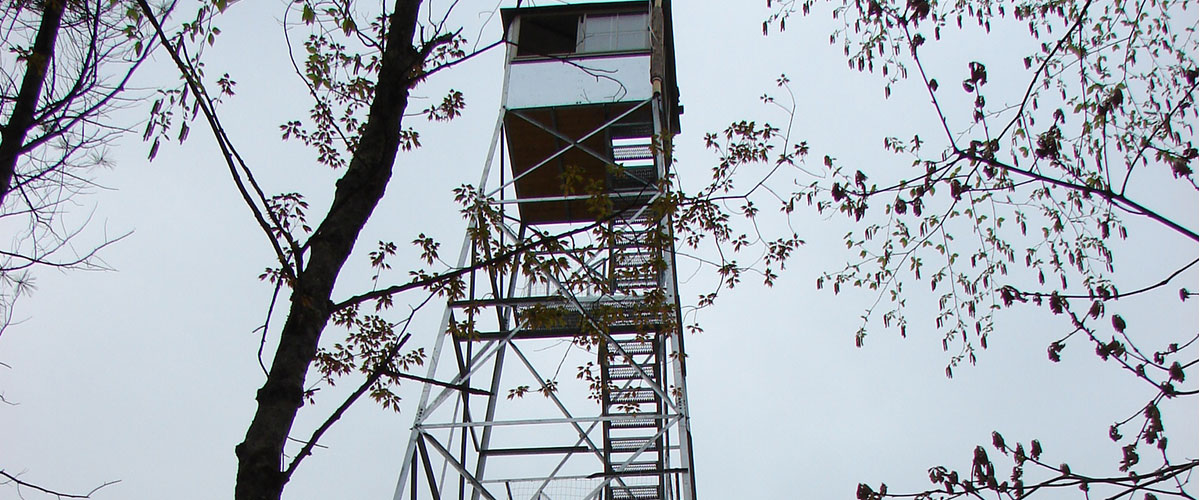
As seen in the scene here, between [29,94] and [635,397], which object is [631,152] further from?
[29,94]

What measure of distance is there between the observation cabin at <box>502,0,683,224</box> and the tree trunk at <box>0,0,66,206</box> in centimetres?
700

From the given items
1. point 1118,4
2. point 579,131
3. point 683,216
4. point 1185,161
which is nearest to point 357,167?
point 683,216

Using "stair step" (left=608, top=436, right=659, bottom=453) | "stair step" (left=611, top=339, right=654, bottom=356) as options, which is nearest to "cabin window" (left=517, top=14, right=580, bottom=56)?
"stair step" (left=611, top=339, right=654, bottom=356)

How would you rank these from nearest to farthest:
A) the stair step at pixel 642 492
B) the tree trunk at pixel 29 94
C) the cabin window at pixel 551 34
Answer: the tree trunk at pixel 29 94, the stair step at pixel 642 492, the cabin window at pixel 551 34

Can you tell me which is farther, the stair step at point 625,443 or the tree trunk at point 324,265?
the stair step at point 625,443

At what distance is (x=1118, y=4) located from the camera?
5.92 metres

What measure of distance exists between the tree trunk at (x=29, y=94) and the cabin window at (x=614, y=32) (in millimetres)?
9108

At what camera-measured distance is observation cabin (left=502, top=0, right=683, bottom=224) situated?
42.2ft

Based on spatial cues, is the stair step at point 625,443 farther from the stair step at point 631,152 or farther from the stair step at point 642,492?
the stair step at point 631,152

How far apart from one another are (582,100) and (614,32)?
6.33ft

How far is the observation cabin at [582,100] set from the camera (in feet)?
42.2

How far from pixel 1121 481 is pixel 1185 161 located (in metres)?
1.81

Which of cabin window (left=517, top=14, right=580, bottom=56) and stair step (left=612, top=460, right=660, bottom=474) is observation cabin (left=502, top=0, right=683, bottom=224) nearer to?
cabin window (left=517, top=14, right=580, bottom=56)

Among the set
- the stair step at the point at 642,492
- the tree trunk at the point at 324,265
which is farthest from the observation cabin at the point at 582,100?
the tree trunk at the point at 324,265
